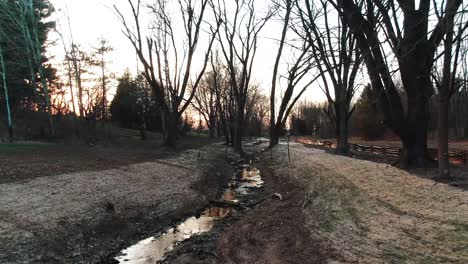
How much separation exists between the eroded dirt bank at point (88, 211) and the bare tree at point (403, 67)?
314 inches

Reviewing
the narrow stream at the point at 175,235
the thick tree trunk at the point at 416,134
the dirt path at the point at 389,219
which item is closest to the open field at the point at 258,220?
the dirt path at the point at 389,219

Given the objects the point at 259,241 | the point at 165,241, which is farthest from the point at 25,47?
the point at 259,241

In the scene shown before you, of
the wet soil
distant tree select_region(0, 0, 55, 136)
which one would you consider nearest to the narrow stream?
the wet soil

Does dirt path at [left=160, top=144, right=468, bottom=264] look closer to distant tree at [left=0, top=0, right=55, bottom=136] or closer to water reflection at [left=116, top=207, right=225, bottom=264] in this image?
water reflection at [left=116, top=207, right=225, bottom=264]

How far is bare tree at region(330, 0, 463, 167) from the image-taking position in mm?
13961

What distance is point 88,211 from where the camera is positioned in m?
10.8

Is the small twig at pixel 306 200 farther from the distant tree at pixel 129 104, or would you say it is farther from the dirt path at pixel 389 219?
the distant tree at pixel 129 104

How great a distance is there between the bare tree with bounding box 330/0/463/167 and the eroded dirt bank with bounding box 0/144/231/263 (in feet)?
26.1

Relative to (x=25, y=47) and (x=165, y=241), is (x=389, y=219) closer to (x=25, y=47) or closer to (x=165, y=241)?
(x=165, y=241)

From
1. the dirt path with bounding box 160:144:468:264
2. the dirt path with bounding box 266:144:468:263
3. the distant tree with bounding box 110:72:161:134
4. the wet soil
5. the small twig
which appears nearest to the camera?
the dirt path with bounding box 266:144:468:263

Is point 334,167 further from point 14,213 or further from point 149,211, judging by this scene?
point 14,213

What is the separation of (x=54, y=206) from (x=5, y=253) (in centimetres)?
277

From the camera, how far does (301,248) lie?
8.16 metres

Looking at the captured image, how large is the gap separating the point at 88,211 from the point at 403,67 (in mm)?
11883
